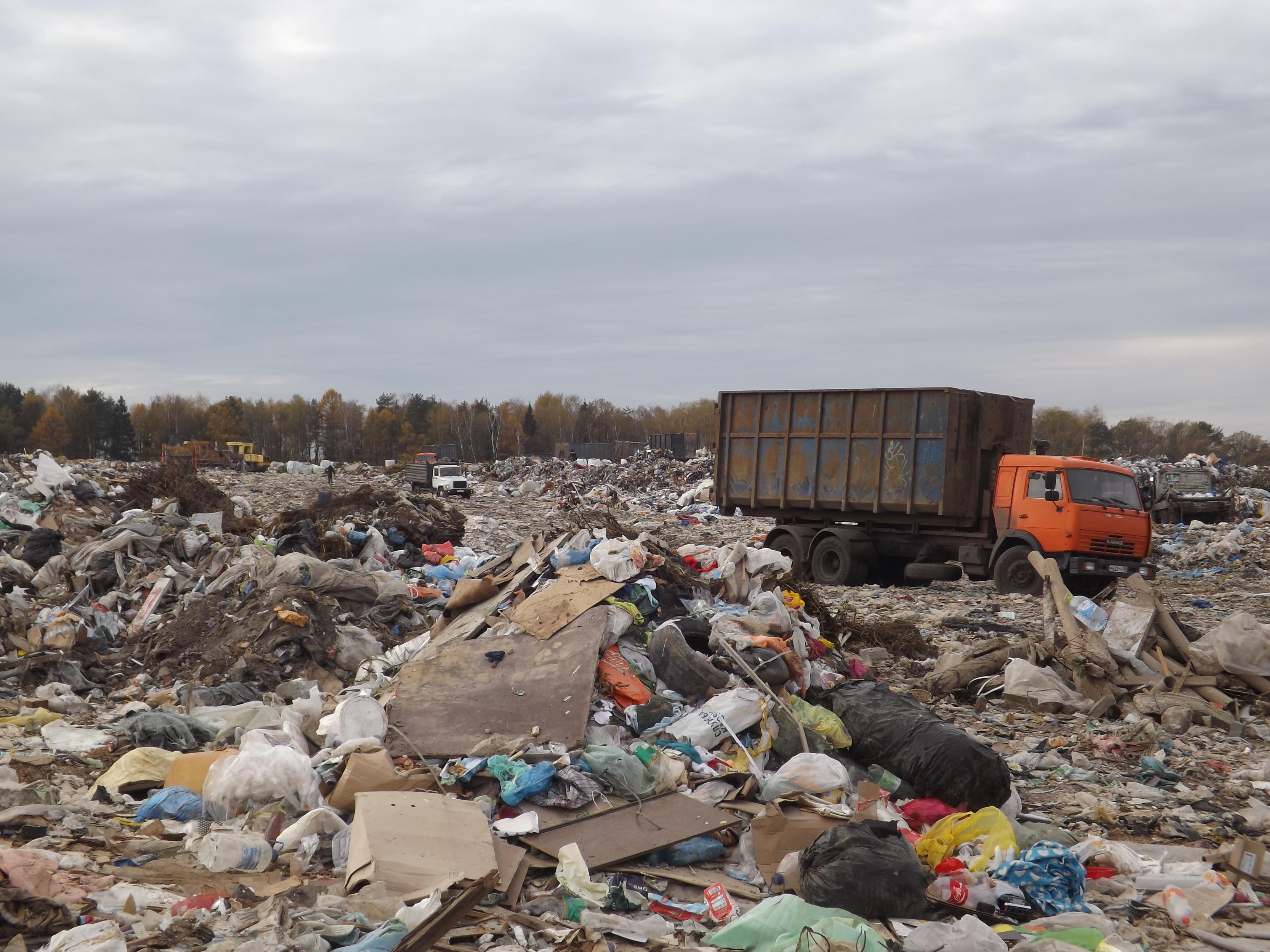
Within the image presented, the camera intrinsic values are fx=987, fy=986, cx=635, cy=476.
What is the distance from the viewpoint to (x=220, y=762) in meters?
4.94

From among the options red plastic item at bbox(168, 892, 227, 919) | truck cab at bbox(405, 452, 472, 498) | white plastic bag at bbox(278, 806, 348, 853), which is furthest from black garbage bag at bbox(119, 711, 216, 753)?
truck cab at bbox(405, 452, 472, 498)

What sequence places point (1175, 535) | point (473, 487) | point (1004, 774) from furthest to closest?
1. point (473, 487)
2. point (1175, 535)
3. point (1004, 774)

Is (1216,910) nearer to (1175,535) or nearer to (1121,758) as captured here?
(1121,758)

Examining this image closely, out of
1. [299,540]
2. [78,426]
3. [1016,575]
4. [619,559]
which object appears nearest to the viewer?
[619,559]

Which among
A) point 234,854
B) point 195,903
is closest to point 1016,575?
point 234,854

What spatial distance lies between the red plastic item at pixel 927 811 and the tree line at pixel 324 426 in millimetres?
55749

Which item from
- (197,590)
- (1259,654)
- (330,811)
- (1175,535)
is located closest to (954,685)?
(1259,654)

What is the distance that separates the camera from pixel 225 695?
7.07 m

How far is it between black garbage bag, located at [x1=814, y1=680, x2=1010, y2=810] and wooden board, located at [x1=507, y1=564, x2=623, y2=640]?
1.69 m

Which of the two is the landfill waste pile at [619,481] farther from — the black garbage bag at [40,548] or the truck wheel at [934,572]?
the black garbage bag at [40,548]

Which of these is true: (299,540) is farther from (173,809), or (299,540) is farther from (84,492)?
(173,809)

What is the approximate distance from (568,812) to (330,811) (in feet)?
3.56

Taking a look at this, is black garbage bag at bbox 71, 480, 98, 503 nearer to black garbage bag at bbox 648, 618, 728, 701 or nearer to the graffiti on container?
black garbage bag at bbox 648, 618, 728, 701

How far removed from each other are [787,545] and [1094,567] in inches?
168
